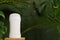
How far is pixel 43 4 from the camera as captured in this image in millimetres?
2463

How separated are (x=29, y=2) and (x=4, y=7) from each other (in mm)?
361

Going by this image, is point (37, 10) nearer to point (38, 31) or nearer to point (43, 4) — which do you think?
point (43, 4)

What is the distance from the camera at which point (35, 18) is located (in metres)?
2.41

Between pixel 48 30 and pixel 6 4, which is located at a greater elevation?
pixel 6 4

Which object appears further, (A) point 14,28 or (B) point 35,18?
(B) point 35,18

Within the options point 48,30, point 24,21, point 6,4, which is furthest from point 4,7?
point 48,30

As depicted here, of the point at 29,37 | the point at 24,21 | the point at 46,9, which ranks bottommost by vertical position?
the point at 29,37

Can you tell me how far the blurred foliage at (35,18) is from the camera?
92.1 inches

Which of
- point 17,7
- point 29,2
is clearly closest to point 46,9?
point 29,2

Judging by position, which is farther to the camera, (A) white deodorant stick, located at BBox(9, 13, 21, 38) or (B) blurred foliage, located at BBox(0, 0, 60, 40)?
(B) blurred foliage, located at BBox(0, 0, 60, 40)

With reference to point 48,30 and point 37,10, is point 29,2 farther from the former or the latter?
point 48,30

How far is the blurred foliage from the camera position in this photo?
2.34 meters

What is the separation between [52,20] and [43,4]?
270 millimetres

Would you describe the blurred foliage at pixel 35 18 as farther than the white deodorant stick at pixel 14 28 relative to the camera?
Yes
